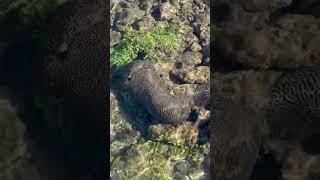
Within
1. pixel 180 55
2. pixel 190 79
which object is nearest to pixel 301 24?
pixel 190 79

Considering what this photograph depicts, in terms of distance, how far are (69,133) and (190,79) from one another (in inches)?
274

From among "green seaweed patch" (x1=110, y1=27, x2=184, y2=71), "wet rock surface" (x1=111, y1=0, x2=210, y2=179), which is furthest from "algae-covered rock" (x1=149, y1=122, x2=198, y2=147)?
"green seaweed patch" (x1=110, y1=27, x2=184, y2=71)

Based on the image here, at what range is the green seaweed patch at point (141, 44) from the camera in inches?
366

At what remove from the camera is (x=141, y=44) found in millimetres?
9625

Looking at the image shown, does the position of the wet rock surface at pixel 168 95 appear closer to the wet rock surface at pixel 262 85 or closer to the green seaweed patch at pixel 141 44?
the green seaweed patch at pixel 141 44

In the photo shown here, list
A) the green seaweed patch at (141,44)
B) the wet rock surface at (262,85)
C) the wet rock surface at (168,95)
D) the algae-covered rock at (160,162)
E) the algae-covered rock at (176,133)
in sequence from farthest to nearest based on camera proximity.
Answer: the green seaweed patch at (141,44) < the algae-covered rock at (176,133) < the wet rock surface at (168,95) < the algae-covered rock at (160,162) < the wet rock surface at (262,85)

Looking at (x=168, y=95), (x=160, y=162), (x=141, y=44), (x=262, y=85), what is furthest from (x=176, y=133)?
(x=262, y=85)

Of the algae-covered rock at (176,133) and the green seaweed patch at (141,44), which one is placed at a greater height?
the green seaweed patch at (141,44)

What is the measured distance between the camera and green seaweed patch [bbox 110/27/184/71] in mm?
9289

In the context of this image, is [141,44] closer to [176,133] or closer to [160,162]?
[176,133]

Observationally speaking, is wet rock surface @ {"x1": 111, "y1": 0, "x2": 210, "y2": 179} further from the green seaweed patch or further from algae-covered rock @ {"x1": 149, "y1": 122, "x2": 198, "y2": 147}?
the green seaweed patch

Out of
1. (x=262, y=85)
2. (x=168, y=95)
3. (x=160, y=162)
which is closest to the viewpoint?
(x=262, y=85)

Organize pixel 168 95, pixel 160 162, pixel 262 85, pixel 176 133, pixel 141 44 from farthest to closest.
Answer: pixel 141 44, pixel 168 95, pixel 176 133, pixel 160 162, pixel 262 85

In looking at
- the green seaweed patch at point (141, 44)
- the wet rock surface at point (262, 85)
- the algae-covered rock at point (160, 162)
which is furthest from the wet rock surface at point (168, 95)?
the wet rock surface at point (262, 85)
